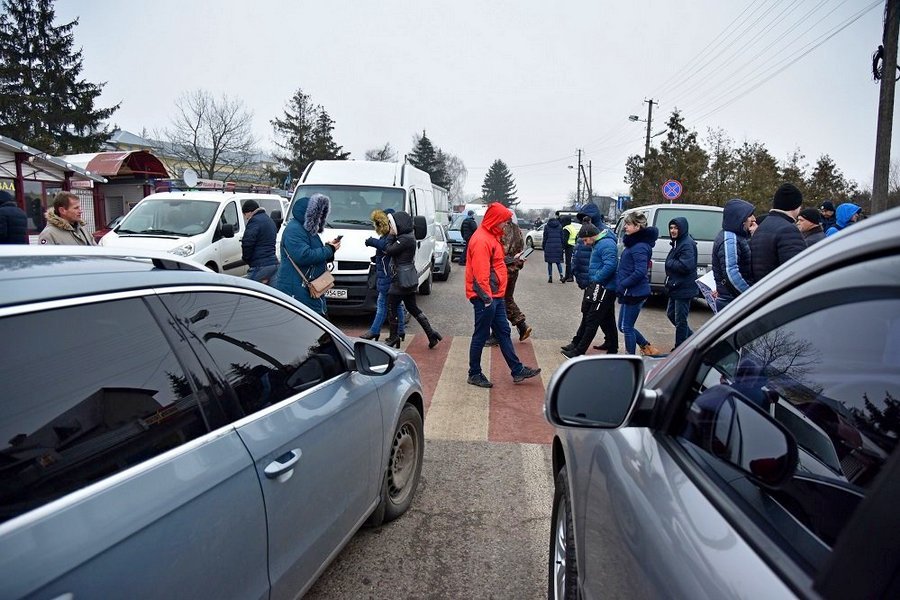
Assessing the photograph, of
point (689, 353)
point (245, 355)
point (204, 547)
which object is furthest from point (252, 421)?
point (689, 353)

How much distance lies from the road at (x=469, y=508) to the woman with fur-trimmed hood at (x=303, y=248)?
5.89 feet

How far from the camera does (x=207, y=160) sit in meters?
52.0

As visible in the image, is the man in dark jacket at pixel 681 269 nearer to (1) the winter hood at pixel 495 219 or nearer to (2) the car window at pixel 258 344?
(1) the winter hood at pixel 495 219

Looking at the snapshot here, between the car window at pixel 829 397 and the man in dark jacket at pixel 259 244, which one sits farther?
the man in dark jacket at pixel 259 244

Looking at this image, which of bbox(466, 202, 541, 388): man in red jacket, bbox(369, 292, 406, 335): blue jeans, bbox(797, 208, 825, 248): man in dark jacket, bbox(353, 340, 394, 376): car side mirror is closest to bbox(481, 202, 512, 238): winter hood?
bbox(466, 202, 541, 388): man in red jacket

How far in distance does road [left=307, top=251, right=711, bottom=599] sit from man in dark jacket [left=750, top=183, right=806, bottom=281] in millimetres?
2483

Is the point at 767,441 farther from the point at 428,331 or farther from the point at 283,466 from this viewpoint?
the point at 428,331

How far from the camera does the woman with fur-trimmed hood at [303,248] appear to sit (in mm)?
6793

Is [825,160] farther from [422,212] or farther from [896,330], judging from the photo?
[896,330]

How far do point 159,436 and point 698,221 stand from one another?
12125 millimetres

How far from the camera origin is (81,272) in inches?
68.4

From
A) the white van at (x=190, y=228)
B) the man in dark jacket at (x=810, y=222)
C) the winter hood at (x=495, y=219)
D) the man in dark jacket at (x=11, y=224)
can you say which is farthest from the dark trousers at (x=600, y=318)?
the man in dark jacket at (x=11, y=224)

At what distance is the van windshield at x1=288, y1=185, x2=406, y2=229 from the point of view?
10445mm

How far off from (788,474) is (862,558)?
1.17 feet
